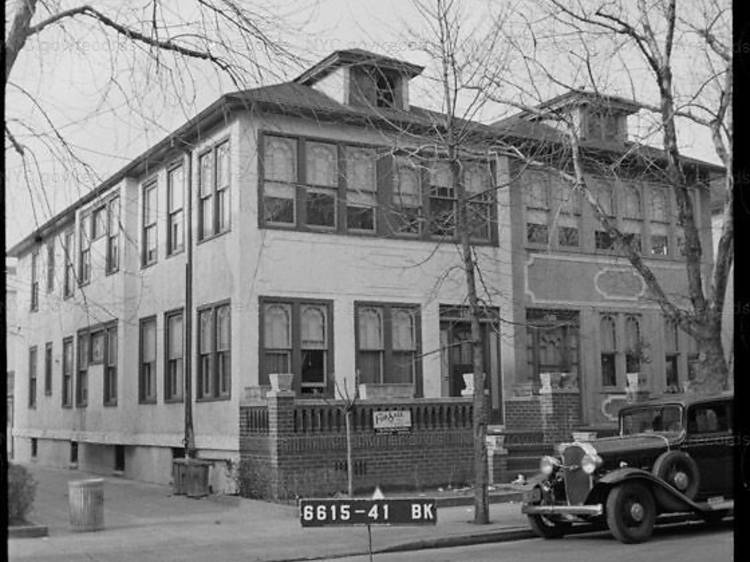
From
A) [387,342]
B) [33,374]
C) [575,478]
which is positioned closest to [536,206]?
[387,342]

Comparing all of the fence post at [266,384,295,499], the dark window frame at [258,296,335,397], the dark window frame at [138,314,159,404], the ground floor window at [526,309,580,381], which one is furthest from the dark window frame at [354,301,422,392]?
the dark window frame at [138,314,159,404]

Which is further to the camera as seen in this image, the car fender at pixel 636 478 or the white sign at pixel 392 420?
the white sign at pixel 392 420

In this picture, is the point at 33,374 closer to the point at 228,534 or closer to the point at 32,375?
the point at 32,375

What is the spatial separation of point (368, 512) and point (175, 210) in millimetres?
15242

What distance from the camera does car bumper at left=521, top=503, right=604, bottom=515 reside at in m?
11.9

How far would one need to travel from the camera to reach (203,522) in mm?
14672

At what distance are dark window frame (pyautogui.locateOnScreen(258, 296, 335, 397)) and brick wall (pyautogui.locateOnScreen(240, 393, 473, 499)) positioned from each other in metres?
1.16

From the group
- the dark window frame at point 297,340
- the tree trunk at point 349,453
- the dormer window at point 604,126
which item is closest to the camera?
the tree trunk at point 349,453

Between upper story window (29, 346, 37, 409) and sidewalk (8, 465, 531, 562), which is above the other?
upper story window (29, 346, 37, 409)

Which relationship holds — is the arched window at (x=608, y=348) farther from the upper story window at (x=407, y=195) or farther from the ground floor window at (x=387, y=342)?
the upper story window at (x=407, y=195)

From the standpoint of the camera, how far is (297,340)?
738 inches

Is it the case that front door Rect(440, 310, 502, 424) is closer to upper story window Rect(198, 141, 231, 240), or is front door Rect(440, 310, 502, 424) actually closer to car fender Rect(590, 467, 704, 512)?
upper story window Rect(198, 141, 231, 240)

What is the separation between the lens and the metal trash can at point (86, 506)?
44.8 ft

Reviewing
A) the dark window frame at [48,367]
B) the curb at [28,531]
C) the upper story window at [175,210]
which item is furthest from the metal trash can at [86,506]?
the dark window frame at [48,367]
